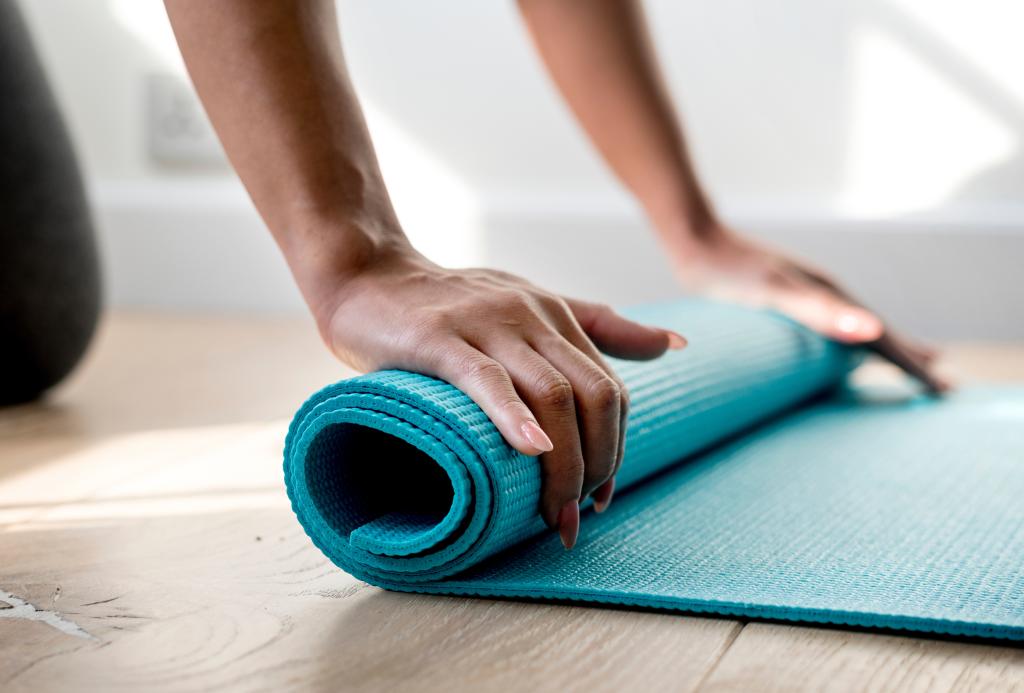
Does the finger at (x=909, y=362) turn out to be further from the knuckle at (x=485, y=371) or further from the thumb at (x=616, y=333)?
the knuckle at (x=485, y=371)

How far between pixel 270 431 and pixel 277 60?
562 mm

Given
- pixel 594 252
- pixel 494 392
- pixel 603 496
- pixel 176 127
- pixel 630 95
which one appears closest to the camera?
pixel 494 392

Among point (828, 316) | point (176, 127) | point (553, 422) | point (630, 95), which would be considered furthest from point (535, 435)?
point (176, 127)

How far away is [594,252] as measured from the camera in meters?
2.59

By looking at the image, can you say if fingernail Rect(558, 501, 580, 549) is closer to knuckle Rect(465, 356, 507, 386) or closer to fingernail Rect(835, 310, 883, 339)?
knuckle Rect(465, 356, 507, 386)

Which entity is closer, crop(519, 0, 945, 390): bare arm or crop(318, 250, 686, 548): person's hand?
crop(318, 250, 686, 548): person's hand

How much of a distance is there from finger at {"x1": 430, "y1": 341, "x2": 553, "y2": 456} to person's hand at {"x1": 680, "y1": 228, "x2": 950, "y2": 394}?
844 mm

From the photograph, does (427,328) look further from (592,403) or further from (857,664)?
(857,664)

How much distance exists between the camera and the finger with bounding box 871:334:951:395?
4.98ft

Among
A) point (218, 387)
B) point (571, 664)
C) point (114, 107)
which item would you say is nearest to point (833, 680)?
point (571, 664)

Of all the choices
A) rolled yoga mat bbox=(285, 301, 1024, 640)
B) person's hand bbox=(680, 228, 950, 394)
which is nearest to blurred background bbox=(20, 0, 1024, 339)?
person's hand bbox=(680, 228, 950, 394)

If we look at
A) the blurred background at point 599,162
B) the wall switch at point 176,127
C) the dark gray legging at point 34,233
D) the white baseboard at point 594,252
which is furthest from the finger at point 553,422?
the wall switch at point 176,127

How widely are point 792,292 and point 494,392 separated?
34.4 inches

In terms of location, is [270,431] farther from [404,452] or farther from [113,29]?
[113,29]
